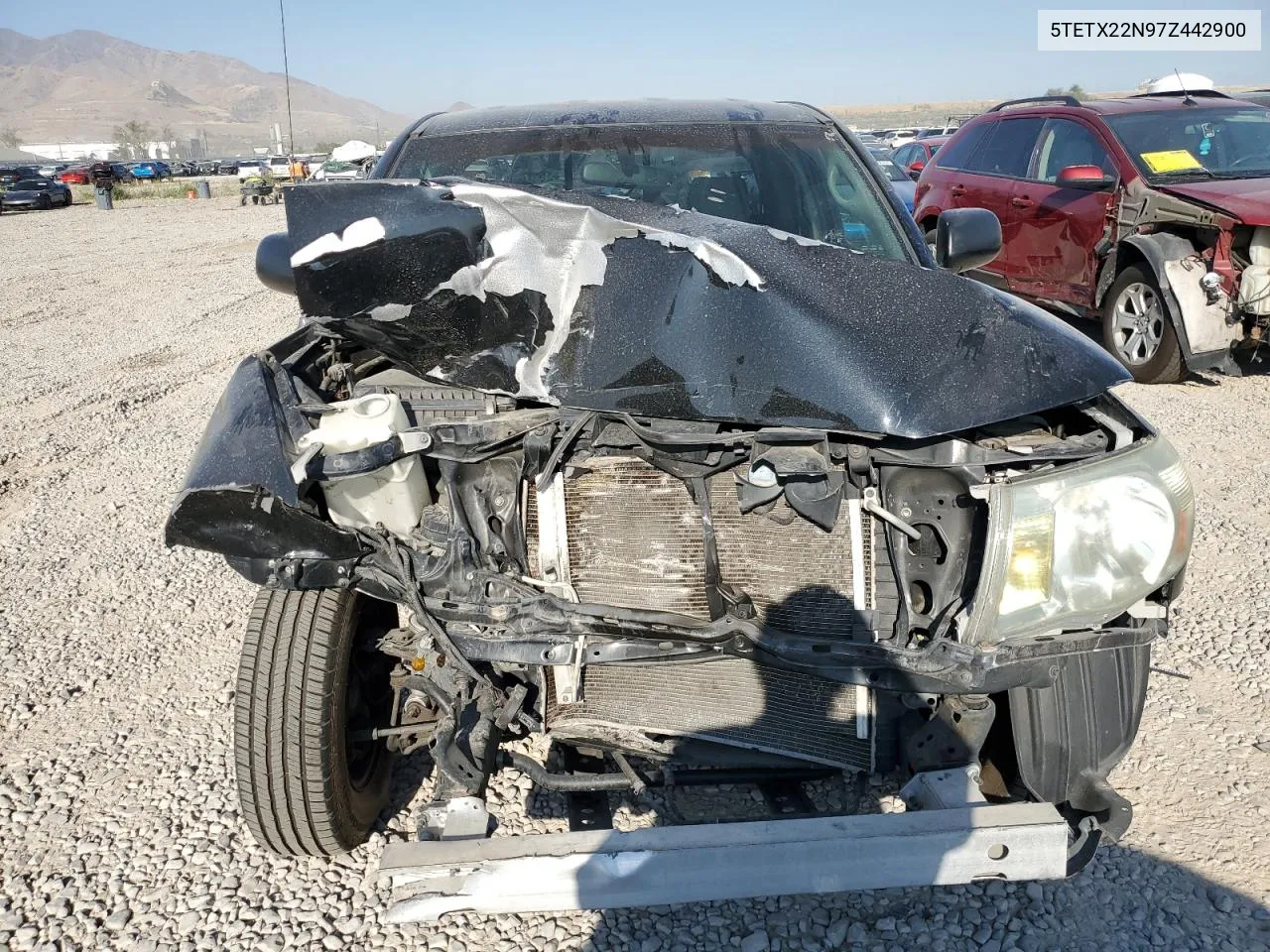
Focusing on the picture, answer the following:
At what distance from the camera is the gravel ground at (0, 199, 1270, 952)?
219 cm

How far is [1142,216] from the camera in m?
6.07

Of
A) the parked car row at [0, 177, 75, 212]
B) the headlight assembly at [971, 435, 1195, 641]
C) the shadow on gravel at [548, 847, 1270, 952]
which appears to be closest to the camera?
the headlight assembly at [971, 435, 1195, 641]

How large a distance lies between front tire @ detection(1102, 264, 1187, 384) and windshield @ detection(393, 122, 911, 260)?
3811 millimetres

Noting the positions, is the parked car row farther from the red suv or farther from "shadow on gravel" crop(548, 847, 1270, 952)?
"shadow on gravel" crop(548, 847, 1270, 952)

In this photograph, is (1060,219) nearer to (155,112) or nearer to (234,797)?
(234,797)

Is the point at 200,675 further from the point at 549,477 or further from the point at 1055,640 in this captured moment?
the point at 1055,640

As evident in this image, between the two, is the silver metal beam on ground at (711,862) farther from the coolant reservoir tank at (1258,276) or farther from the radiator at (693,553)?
the coolant reservoir tank at (1258,276)

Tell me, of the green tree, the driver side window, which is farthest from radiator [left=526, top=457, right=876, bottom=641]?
the green tree

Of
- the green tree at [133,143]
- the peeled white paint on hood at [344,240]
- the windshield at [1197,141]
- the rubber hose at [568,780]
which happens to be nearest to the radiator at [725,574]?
the rubber hose at [568,780]

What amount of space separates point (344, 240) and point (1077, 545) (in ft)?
5.80

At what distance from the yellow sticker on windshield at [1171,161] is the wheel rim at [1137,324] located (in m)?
0.81

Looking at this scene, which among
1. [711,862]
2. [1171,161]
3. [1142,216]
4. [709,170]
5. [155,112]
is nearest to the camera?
[711,862]

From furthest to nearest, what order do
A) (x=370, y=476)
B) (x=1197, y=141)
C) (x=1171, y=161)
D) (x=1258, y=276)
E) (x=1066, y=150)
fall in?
(x=1066, y=150) < (x=1197, y=141) < (x=1171, y=161) < (x=1258, y=276) < (x=370, y=476)

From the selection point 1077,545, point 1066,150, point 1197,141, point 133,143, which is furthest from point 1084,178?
point 133,143
